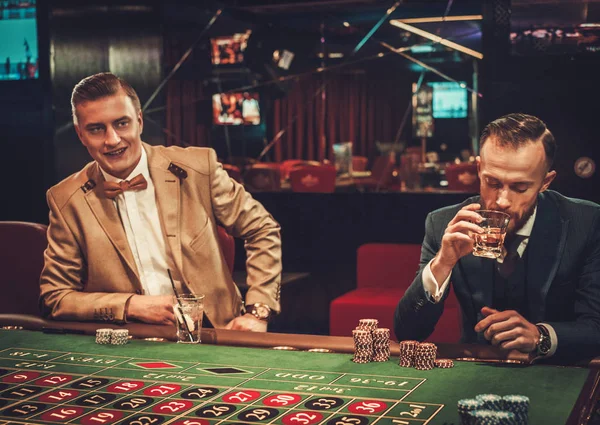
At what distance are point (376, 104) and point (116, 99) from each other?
13020 mm

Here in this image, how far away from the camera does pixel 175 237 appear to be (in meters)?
3.53

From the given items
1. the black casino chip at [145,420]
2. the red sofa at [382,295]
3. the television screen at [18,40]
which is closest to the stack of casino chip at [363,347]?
the black casino chip at [145,420]

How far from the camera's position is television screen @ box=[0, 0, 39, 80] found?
20.4 feet

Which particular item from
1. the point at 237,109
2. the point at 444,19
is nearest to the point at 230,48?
the point at 237,109

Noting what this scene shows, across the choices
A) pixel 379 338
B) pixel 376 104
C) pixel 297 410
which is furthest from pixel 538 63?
pixel 376 104

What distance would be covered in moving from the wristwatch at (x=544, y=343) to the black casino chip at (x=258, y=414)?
0.95 metres

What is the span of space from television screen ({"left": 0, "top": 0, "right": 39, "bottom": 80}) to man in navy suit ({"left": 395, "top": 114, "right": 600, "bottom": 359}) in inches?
167

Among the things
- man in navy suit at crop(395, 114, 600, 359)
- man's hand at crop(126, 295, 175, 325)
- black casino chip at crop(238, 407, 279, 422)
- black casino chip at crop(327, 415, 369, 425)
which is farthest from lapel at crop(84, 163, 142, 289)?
black casino chip at crop(327, 415, 369, 425)

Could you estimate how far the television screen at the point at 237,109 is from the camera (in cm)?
1043

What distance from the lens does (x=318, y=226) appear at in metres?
7.20

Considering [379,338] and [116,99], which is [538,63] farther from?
[379,338]

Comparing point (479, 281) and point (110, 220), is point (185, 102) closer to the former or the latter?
→ point (110, 220)

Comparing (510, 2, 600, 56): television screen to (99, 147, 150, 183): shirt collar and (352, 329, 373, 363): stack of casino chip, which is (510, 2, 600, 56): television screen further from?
(352, 329, 373, 363): stack of casino chip

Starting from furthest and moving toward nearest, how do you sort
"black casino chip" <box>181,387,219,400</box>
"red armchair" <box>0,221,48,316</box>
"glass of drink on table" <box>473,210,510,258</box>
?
A: "red armchair" <box>0,221,48,316</box>
"glass of drink on table" <box>473,210,510,258</box>
"black casino chip" <box>181,387,219,400</box>
